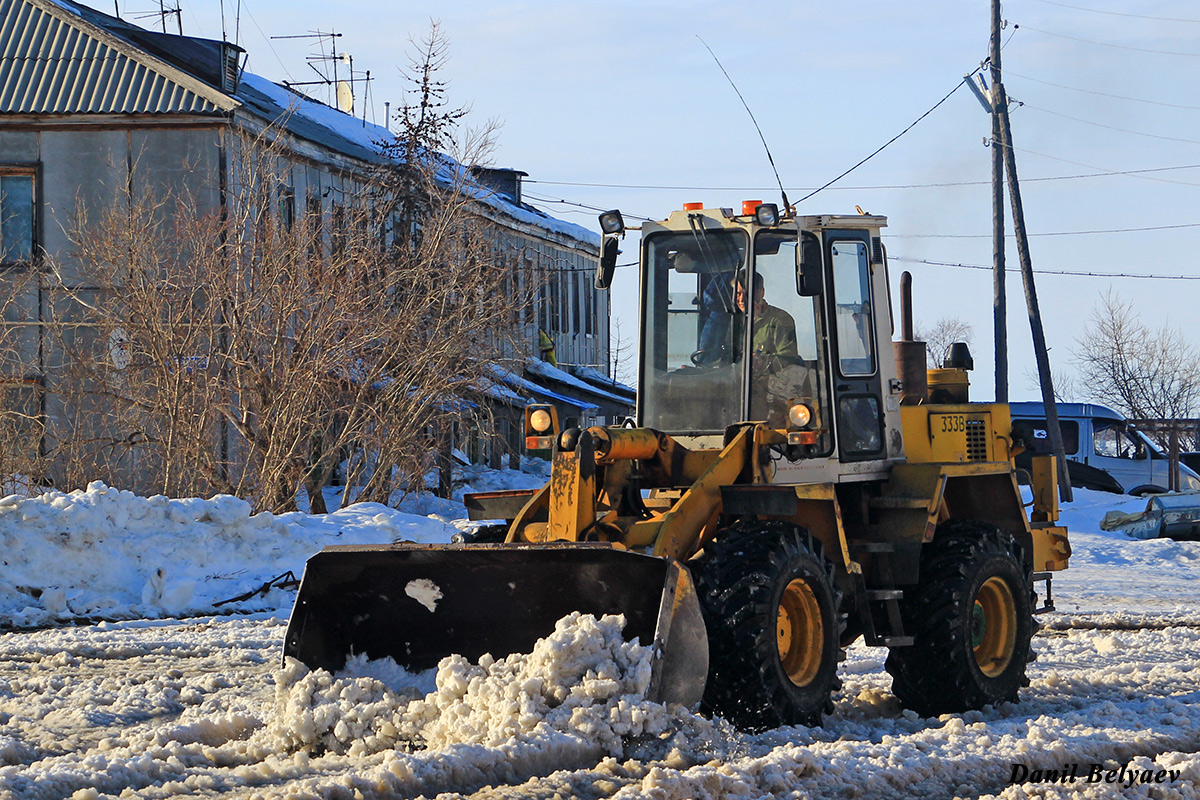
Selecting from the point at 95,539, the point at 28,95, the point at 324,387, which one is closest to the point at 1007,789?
the point at 95,539

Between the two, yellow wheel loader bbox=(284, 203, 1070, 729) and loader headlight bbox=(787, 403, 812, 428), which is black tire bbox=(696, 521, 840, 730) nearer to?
yellow wheel loader bbox=(284, 203, 1070, 729)

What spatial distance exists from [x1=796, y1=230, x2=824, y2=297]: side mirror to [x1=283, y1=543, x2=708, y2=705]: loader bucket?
194 centimetres

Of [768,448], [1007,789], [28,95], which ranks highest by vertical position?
[28,95]

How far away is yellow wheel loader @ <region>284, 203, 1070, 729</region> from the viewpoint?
22.3 feet

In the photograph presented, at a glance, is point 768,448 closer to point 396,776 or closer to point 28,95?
point 396,776

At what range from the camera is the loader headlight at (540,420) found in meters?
8.18

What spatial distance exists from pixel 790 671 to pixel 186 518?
8.97 metres

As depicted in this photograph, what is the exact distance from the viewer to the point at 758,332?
8.12 meters

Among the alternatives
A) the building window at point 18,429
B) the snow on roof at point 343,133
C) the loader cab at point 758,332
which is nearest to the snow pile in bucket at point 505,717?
the loader cab at point 758,332

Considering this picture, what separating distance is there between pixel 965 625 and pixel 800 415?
1.73 m

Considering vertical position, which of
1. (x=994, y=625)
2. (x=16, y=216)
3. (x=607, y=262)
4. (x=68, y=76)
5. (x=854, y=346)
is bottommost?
(x=994, y=625)

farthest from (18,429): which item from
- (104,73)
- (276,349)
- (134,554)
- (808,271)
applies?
(808,271)

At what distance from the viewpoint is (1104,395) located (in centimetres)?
4253

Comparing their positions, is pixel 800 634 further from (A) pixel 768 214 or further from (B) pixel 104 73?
(B) pixel 104 73
